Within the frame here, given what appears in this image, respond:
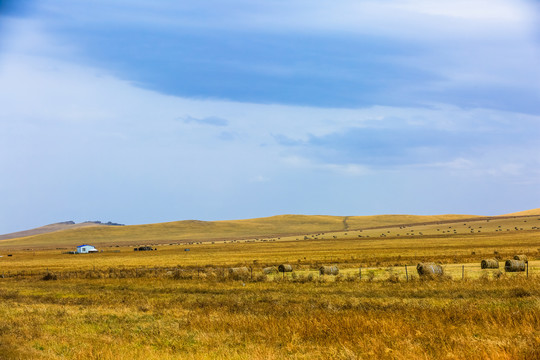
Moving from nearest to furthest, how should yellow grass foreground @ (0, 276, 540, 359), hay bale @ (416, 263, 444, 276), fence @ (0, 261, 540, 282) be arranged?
yellow grass foreground @ (0, 276, 540, 359) < hay bale @ (416, 263, 444, 276) < fence @ (0, 261, 540, 282)

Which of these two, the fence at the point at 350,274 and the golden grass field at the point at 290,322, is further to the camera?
the fence at the point at 350,274

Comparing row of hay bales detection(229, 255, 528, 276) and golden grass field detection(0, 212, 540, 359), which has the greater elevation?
golden grass field detection(0, 212, 540, 359)

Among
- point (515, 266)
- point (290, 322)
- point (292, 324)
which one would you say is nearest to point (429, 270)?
point (515, 266)

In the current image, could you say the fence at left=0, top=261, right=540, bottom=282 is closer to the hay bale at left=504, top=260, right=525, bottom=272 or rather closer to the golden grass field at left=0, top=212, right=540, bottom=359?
→ the hay bale at left=504, top=260, right=525, bottom=272

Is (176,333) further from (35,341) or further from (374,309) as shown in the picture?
(374,309)

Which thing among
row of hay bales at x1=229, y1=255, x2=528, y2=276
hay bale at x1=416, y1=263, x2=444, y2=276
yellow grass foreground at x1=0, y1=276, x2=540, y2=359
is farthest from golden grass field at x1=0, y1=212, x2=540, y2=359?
row of hay bales at x1=229, y1=255, x2=528, y2=276

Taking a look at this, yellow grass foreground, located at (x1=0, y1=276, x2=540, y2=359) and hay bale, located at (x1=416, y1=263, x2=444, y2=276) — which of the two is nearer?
yellow grass foreground, located at (x1=0, y1=276, x2=540, y2=359)

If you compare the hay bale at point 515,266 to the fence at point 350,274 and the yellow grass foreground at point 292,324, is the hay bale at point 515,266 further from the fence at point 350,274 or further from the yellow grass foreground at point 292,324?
the yellow grass foreground at point 292,324

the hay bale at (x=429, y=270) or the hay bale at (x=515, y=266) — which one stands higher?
the hay bale at (x=429, y=270)

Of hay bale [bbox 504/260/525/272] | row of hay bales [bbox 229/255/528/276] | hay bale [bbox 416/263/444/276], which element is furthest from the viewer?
hay bale [bbox 504/260/525/272]

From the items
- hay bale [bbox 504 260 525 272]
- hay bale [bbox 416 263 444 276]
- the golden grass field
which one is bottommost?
hay bale [bbox 504 260 525 272]

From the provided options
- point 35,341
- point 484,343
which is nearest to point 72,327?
point 35,341

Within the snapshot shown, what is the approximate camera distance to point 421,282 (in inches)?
1271

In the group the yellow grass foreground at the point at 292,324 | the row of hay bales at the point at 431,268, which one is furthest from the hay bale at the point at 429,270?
the yellow grass foreground at the point at 292,324
